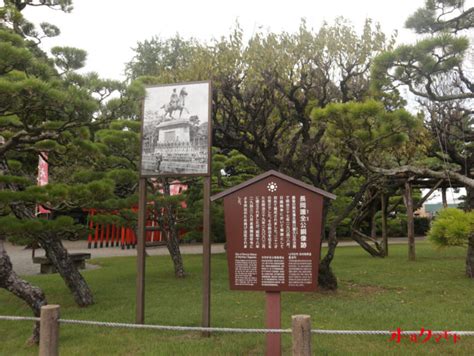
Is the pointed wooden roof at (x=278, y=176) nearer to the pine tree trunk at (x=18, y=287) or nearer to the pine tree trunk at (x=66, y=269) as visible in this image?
the pine tree trunk at (x=18, y=287)

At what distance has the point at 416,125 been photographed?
6.89 metres

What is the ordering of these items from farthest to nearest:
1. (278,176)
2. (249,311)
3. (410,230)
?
(410,230), (249,311), (278,176)

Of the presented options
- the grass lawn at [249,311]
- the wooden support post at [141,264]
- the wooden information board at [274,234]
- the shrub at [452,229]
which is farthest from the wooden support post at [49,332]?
the shrub at [452,229]

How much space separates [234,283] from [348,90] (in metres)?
5.94

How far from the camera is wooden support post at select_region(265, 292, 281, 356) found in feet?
14.6

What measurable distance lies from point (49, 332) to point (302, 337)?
2500 mm

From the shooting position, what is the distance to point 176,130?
21.1ft

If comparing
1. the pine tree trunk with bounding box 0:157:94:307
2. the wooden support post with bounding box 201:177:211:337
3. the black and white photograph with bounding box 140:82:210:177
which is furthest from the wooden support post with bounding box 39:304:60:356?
the pine tree trunk with bounding box 0:157:94:307

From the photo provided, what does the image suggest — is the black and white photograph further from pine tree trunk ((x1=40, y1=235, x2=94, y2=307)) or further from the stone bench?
the stone bench

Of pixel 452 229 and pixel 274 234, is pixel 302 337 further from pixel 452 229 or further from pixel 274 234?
pixel 452 229

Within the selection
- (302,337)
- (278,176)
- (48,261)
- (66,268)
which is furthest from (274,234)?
(48,261)

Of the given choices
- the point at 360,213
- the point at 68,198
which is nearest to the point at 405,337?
the point at 68,198

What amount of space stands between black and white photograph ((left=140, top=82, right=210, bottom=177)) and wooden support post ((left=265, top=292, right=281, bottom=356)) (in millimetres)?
2324

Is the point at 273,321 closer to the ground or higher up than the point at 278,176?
closer to the ground
